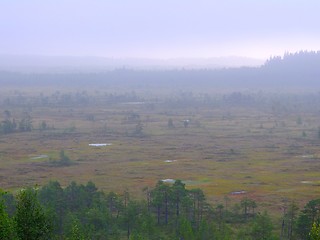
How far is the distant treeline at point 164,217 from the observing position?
39.6 meters

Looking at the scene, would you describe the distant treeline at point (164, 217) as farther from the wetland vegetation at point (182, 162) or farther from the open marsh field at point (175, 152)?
the open marsh field at point (175, 152)

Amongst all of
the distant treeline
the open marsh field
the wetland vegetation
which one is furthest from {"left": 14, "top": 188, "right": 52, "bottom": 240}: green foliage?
the open marsh field

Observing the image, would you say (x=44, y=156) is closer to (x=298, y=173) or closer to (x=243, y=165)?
(x=243, y=165)

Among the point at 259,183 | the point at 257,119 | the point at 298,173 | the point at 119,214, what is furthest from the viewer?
the point at 257,119

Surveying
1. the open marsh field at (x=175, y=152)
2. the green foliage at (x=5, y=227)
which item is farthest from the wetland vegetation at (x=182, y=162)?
the green foliage at (x=5, y=227)

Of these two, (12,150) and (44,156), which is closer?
(44,156)

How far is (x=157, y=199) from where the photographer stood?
48.6 meters

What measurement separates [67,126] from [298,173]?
75.3 metres

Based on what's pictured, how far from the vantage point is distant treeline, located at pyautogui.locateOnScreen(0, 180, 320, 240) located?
130 feet

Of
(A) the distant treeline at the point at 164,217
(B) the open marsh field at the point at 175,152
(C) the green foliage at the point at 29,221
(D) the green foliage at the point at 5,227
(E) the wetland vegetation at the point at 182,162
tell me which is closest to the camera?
(D) the green foliage at the point at 5,227

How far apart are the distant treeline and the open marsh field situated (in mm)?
10303

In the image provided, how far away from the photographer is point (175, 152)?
10038 centimetres

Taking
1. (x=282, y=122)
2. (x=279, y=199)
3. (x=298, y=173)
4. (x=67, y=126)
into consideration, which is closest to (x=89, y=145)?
(x=67, y=126)

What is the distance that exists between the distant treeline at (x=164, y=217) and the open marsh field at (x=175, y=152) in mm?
10303
